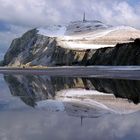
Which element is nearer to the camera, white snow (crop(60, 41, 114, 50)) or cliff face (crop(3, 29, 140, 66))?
cliff face (crop(3, 29, 140, 66))

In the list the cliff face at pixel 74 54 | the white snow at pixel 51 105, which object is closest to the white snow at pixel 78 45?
the cliff face at pixel 74 54

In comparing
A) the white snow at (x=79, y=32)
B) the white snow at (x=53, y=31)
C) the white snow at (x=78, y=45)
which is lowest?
the white snow at (x=53, y=31)

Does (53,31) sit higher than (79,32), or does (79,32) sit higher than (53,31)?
(79,32)

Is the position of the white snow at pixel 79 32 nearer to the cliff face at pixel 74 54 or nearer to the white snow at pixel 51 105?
the cliff face at pixel 74 54

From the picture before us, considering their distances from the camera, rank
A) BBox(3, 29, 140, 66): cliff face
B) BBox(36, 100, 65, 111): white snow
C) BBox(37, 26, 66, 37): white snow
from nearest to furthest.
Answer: BBox(36, 100, 65, 111): white snow, BBox(3, 29, 140, 66): cliff face, BBox(37, 26, 66, 37): white snow

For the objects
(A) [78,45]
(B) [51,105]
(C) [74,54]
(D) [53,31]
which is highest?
(B) [51,105]

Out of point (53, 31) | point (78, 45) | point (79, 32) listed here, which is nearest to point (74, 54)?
point (78, 45)

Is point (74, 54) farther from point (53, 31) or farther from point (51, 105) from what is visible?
point (51, 105)

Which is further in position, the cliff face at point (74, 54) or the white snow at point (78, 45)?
the white snow at point (78, 45)

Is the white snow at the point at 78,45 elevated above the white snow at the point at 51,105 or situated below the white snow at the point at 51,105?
below

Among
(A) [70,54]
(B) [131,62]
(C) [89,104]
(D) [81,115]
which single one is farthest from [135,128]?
(A) [70,54]

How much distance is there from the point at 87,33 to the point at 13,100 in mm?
159323

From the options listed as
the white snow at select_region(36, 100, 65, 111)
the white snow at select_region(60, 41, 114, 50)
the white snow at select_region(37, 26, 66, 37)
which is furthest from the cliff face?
the white snow at select_region(36, 100, 65, 111)

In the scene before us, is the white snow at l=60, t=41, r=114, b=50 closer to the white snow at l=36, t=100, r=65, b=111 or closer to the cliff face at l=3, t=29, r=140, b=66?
the cliff face at l=3, t=29, r=140, b=66
